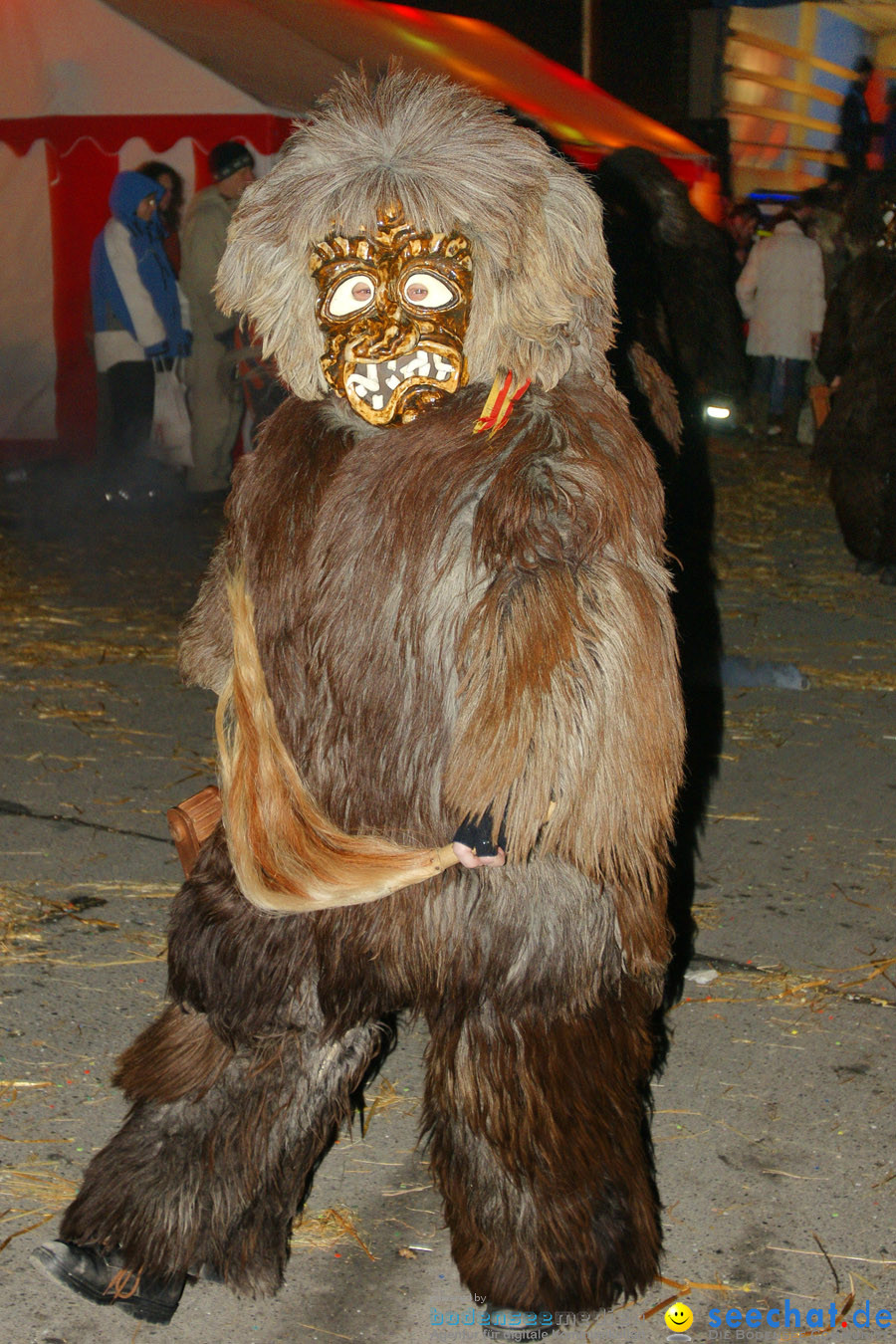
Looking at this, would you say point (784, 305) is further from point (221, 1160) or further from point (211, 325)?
point (221, 1160)

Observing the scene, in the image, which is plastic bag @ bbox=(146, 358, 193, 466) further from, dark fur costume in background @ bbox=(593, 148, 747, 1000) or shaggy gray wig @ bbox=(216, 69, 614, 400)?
shaggy gray wig @ bbox=(216, 69, 614, 400)

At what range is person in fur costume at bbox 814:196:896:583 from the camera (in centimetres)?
744

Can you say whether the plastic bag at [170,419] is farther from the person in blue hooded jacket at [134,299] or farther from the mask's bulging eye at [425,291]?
the mask's bulging eye at [425,291]

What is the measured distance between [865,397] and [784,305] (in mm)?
5308

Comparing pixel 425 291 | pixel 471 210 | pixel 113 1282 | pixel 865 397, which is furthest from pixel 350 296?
pixel 865 397

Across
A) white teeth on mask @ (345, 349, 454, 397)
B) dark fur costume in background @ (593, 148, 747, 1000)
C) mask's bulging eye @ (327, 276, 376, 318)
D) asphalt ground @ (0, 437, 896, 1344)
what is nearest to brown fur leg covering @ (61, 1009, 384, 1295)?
asphalt ground @ (0, 437, 896, 1344)

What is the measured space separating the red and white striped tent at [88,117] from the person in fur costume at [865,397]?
3998mm

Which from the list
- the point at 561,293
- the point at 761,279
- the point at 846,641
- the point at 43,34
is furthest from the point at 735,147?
the point at 561,293

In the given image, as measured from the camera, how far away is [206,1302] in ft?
8.50

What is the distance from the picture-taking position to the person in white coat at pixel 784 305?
1239 centimetres

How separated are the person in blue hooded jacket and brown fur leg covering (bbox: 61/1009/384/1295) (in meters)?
7.50

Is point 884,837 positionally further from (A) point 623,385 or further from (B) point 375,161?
(B) point 375,161

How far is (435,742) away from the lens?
225 cm

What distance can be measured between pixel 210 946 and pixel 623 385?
251 cm
